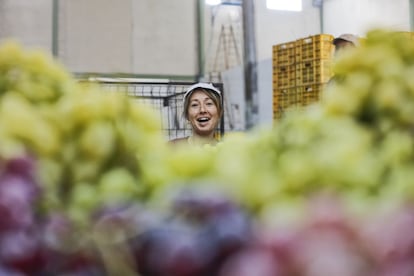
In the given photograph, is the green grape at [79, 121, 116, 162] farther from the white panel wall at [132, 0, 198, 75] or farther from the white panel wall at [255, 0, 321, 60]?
the white panel wall at [255, 0, 321, 60]

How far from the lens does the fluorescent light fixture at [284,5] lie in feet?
25.2

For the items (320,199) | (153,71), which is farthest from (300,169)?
(153,71)

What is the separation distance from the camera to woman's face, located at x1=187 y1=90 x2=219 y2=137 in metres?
2.64

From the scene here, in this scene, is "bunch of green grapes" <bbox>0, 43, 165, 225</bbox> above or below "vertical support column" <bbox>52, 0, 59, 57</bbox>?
below

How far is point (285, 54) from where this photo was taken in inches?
210

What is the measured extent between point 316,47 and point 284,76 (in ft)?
1.39

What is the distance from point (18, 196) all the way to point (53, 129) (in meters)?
0.10

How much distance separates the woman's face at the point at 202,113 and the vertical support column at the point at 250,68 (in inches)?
31.6

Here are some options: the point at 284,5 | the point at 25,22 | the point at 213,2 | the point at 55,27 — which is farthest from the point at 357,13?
the point at 25,22

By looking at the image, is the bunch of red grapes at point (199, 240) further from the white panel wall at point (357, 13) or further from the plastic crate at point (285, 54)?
the white panel wall at point (357, 13)

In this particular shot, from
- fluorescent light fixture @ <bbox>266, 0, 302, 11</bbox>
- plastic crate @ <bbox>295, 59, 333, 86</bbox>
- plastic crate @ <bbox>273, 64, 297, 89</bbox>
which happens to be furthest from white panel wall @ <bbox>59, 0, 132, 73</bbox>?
fluorescent light fixture @ <bbox>266, 0, 302, 11</bbox>

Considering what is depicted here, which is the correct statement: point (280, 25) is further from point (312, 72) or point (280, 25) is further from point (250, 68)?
point (250, 68)

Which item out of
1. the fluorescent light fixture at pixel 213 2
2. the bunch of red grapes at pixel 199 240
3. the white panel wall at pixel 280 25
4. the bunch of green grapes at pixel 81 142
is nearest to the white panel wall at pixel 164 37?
the fluorescent light fixture at pixel 213 2

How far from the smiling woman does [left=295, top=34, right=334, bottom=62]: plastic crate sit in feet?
7.80
